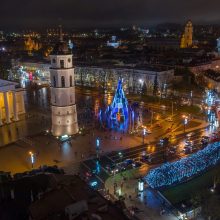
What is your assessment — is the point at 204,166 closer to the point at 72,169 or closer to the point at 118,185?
the point at 118,185

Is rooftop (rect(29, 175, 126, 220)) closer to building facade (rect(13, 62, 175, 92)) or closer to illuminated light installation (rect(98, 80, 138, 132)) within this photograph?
illuminated light installation (rect(98, 80, 138, 132))

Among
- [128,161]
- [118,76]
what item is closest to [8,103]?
[128,161]

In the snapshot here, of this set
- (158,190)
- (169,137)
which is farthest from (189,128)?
(158,190)

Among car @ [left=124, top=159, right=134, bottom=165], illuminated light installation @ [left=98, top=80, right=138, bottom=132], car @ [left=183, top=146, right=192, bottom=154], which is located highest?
illuminated light installation @ [left=98, top=80, right=138, bottom=132]

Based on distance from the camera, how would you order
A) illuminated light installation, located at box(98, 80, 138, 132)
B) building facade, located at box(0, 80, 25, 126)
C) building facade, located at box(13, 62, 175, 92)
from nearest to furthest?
illuminated light installation, located at box(98, 80, 138, 132) → building facade, located at box(0, 80, 25, 126) → building facade, located at box(13, 62, 175, 92)

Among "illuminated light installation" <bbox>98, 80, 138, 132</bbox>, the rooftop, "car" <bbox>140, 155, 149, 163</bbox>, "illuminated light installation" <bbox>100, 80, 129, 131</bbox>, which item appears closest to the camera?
the rooftop

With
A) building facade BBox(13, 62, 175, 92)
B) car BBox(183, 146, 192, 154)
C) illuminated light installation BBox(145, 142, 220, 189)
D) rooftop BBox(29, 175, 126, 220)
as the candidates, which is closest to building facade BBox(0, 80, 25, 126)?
car BBox(183, 146, 192, 154)

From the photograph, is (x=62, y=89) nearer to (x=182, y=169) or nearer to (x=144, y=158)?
(x=144, y=158)

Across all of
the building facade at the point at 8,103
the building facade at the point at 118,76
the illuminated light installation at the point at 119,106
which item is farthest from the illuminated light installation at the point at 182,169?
the building facade at the point at 118,76
